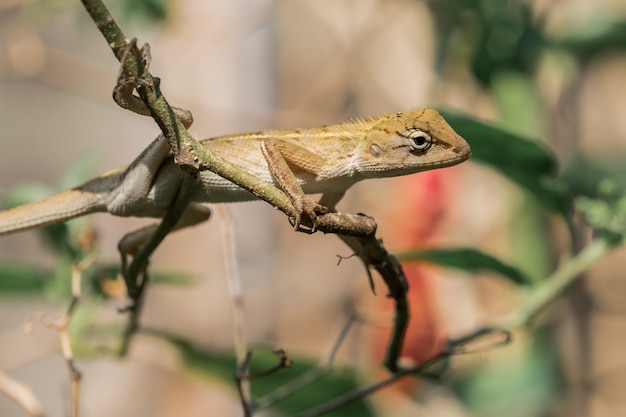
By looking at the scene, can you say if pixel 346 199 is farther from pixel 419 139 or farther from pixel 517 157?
pixel 419 139

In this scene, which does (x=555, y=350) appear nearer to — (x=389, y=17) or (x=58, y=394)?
(x=389, y=17)

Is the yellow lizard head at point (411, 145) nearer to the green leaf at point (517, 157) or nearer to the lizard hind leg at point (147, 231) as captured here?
the green leaf at point (517, 157)

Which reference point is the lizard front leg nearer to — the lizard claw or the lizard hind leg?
the lizard claw

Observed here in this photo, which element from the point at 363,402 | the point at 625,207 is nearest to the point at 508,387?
the point at 363,402

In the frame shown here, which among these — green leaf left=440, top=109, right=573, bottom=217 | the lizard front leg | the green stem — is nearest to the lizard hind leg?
the lizard front leg

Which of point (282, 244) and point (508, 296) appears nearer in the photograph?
point (508, 296)

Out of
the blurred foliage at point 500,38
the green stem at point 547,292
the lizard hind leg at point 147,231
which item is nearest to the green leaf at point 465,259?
the green stem at point 547,292
